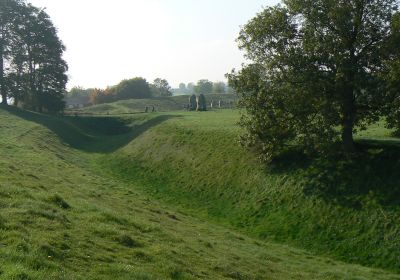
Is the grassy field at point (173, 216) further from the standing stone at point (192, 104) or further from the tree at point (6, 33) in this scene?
the standing stone at point (192, 104)

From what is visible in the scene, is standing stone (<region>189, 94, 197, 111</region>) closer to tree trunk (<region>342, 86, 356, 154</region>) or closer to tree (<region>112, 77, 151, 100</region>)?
tree (<region>112, 77, 151, 100</region>)

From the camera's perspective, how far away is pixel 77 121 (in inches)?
3231

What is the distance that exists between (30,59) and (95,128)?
60.9 feet

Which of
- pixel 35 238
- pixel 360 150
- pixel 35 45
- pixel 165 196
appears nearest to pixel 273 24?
pixel 360 150

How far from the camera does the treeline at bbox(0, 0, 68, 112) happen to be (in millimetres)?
80500

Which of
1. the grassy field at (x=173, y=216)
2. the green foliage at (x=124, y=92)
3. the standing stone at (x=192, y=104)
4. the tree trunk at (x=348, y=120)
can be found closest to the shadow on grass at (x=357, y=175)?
the grassy field at (x=173, y=216)

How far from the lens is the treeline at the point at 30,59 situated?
80.5 m

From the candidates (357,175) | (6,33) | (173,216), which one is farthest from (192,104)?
(173,216)

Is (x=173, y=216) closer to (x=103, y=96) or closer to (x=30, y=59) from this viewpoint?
(x=30, y=59)

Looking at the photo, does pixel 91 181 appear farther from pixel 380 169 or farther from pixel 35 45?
pixel 35 45

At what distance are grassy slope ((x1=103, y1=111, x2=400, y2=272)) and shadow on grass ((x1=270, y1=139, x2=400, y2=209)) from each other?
0.06 m

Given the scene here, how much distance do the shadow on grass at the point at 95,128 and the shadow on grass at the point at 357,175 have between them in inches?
1312

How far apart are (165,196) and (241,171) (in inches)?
278

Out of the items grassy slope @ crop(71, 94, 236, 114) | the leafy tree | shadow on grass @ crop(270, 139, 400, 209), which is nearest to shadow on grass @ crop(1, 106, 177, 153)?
grassy slope @ crop(71, 94, 236, 114)
